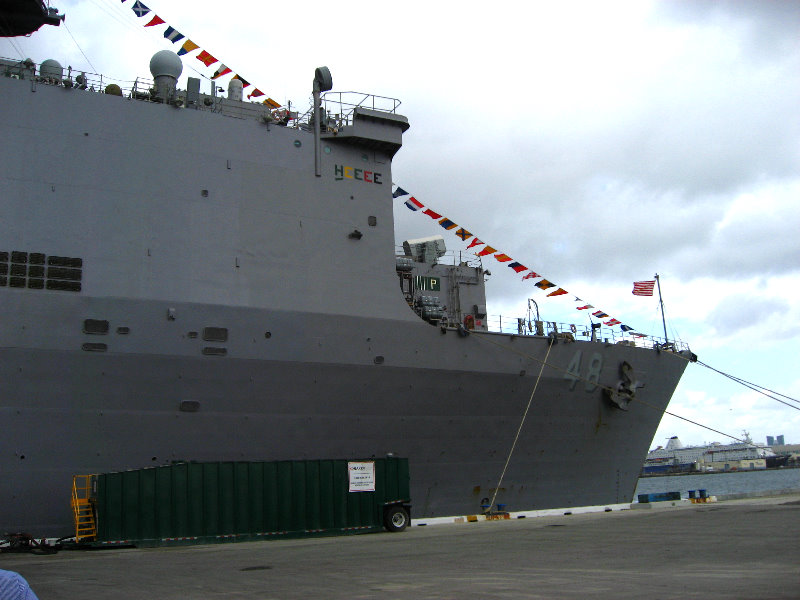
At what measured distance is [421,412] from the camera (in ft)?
63.2

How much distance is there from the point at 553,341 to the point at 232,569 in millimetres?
13814

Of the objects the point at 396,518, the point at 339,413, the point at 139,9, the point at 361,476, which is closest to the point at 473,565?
the point at 361,476

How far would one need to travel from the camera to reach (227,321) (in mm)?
17156

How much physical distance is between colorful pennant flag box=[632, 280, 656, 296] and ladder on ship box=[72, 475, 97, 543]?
1897 cm

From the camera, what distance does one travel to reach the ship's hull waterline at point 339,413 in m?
15.4

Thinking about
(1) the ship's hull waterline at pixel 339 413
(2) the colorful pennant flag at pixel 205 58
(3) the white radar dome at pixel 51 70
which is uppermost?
(2) the colorful pennant flag at pixel 205 58

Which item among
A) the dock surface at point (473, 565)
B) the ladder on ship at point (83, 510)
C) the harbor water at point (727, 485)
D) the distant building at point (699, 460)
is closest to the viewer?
the dock surface at point (473, 565)

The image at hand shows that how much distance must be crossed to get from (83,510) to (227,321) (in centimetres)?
527

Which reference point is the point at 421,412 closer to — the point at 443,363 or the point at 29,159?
the point at 443,363

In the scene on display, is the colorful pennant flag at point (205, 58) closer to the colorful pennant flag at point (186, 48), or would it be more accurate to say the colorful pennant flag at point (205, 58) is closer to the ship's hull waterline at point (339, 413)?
the colorful pennant flag at point (186, 48)

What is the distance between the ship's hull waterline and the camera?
15.4 metres

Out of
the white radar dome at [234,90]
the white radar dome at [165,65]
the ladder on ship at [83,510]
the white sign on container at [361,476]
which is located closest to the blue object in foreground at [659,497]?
the white sign on container at [361,476]

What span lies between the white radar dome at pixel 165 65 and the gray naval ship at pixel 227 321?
55 millimetres

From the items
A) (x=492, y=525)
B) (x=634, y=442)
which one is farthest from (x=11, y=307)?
(x=634, y=442)
